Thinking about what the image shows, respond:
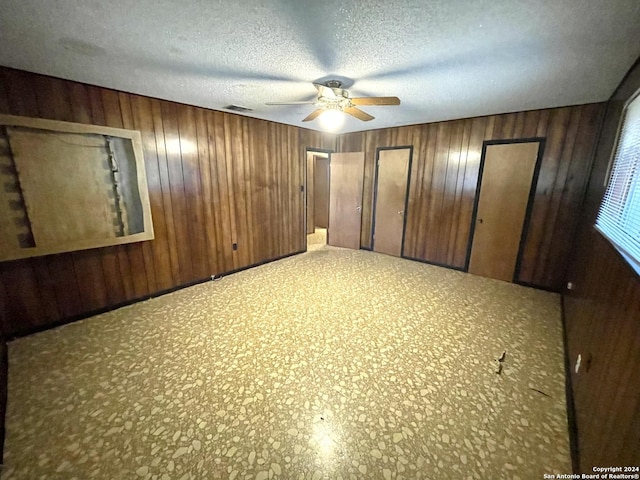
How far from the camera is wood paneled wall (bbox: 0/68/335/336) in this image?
216 centimetres

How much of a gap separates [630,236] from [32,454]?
3.40 metres

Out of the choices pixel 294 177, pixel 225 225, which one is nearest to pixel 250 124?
pixel 294 177

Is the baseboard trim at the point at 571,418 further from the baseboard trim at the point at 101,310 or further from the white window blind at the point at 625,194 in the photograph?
the baseboard trim at the point at 101,310

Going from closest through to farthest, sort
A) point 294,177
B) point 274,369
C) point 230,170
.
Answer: point 274,369
point 230,170
point 294,177

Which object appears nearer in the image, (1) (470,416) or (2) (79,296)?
(1) (470,416)

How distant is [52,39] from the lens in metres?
1.54

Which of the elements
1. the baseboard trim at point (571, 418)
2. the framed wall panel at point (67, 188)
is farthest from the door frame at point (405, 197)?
the framed wall panel at point (67, 188)

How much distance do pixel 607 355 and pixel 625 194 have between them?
3.66 ft

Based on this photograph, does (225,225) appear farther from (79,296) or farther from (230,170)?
(79,296)

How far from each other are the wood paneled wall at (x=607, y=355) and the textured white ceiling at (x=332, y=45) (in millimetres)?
674

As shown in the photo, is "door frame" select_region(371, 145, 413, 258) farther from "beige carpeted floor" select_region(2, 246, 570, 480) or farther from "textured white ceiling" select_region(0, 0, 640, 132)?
"beige carpeted floor" select_region(2, 246, 570, 480)

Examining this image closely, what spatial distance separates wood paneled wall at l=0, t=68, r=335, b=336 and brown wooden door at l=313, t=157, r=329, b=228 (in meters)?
2.10

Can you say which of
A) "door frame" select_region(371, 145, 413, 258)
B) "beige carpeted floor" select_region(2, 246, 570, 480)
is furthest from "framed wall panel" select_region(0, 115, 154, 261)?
"door frame" select_region(371, 145, 413, 258)

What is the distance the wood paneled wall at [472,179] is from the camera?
287 centimetres
